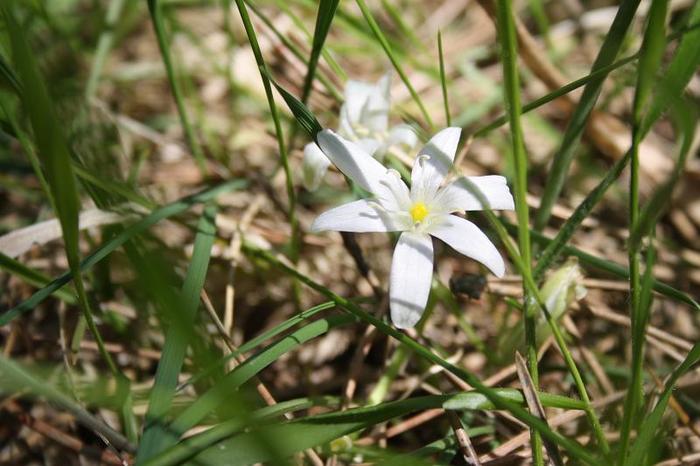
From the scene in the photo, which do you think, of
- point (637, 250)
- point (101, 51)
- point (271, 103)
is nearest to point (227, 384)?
point (271, 103)

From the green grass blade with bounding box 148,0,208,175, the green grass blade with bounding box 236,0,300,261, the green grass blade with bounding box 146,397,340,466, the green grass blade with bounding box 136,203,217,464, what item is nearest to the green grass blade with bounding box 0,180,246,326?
the green grass blade with bounding box 136,203,217,464

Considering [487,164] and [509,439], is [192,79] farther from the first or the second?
[509,439]

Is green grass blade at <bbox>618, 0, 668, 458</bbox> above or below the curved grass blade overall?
above

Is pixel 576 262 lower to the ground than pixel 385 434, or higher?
higher

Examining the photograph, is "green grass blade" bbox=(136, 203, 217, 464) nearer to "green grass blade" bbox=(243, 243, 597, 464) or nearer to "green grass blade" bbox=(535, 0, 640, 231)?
"green grass blade" bbox=(243, 243, 597, 464)

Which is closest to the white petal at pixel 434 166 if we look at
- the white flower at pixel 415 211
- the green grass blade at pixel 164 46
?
the white flower at pixel 415 211

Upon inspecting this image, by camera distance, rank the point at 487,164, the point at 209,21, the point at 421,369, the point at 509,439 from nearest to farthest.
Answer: the point at 509,439 < the point at 421,369 < the point at 487,164 < the point at 209,21

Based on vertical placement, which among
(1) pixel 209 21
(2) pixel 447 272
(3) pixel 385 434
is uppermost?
(1) pixel 209 21

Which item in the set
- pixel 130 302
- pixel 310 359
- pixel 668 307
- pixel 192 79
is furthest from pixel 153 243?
pixel 668 307
